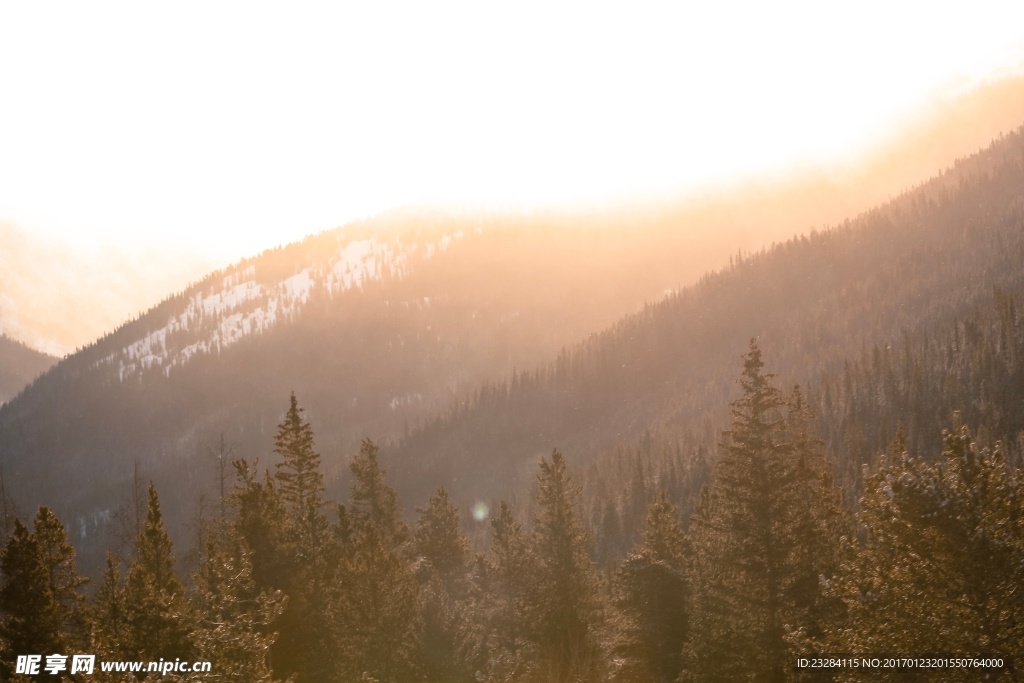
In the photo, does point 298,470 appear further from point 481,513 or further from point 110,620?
point 481,513

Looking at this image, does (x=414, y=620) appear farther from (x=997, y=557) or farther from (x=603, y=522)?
(x=603, y=522)

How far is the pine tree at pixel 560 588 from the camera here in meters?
40.8

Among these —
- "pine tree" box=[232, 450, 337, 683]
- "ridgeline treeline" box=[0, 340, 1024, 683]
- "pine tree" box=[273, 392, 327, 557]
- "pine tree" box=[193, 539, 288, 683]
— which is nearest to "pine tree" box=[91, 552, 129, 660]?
"ridgeline treeline" box=[0, 340, 1024, 683]

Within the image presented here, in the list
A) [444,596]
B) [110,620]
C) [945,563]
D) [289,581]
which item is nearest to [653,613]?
[444,596]

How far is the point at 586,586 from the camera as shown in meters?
41.3

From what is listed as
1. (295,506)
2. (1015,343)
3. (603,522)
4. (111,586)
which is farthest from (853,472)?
(111,586)

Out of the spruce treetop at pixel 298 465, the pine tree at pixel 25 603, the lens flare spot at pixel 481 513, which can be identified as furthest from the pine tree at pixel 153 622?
the lens flare spot at pixel 481 513

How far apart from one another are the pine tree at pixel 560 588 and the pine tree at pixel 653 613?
3.80 meters

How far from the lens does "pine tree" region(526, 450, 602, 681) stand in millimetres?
40750

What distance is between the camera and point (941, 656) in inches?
845

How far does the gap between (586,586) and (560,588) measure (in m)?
1.18

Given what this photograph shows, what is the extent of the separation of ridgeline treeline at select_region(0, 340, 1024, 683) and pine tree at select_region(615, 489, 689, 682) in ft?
0.33

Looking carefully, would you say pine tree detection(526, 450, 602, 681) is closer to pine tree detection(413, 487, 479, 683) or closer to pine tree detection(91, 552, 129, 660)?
pine tree detection(413, 487, 479, 683)

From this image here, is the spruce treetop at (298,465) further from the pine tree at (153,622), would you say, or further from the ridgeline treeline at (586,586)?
the pine tree at (153,622)
